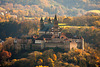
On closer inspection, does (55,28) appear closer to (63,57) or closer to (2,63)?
(63,57)

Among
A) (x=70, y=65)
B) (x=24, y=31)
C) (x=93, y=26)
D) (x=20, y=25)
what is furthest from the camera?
(x=20, y=25)

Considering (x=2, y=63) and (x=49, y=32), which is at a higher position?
(x=49, y=32)

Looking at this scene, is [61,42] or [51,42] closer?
[61,42]

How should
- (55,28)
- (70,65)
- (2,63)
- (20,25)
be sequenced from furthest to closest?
(20,25) < (55,28) < (2,63) < (70,65)

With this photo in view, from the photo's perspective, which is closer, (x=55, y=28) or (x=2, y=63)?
(x=2, y=63)

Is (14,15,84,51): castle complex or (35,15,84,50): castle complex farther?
(14,15,84,51): castle complex

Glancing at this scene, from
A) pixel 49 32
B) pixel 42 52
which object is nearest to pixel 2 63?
pixel 42 52

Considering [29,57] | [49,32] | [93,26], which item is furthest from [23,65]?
[93,26]

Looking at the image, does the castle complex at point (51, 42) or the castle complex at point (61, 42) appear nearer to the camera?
the castle complex at point (61, 42)

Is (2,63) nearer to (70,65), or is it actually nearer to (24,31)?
(70,65)
